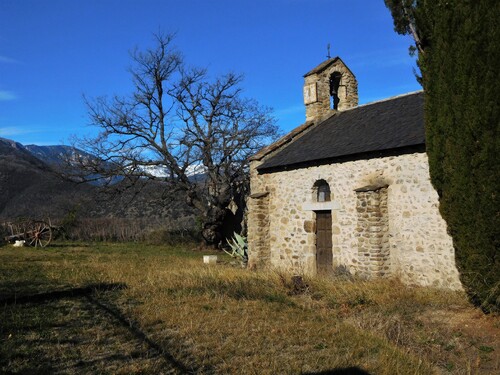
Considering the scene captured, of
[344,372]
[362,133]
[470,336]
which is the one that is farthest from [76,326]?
[362,133]

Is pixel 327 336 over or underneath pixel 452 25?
underneath

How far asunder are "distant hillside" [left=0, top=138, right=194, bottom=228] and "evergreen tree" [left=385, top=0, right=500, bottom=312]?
16568 mm

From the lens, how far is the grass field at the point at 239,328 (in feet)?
15.0

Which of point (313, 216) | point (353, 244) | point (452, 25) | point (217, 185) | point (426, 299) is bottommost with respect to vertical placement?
point (426, 299)

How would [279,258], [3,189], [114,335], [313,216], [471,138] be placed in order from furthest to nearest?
[3,189] → [279,258] → [313,216] → [471,138] → [114,335]

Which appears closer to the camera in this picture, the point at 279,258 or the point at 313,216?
the point at 313,216

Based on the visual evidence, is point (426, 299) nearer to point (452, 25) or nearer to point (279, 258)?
point (452, 25)

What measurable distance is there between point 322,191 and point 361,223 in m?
2.11

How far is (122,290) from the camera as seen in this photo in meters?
8.63

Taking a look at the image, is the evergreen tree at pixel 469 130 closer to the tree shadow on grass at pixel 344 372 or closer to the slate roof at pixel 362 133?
the slate roof at pixel 362 133

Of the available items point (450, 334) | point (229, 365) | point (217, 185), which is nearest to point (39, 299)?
point (229, 365)

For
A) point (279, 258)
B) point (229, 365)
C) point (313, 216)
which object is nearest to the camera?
point (229, 365)

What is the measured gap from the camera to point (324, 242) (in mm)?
11711

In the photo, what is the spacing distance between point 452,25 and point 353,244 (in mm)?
5848
